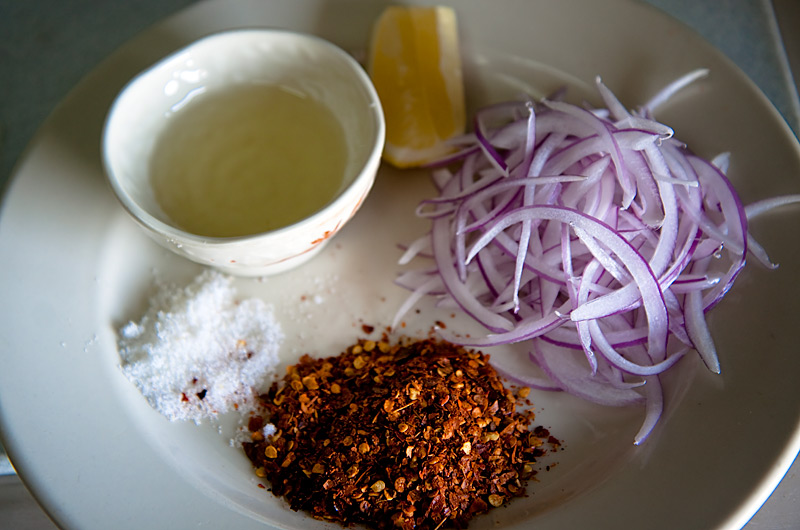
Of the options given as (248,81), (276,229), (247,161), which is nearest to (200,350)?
(276,229)

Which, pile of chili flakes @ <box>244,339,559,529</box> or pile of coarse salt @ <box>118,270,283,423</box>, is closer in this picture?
pile of chili flakes @ <box>244,339,559,529</box>

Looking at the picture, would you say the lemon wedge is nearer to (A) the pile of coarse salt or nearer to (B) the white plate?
(B) the white plate

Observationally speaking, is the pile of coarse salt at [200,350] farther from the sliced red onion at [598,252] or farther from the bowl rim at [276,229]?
the sliced red onion at [598,252]

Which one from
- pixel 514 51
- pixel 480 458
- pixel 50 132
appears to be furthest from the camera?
pixel 514 51

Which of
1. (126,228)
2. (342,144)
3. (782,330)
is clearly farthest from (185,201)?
(782,330)

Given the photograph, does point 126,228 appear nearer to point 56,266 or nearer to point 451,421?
point 56,266

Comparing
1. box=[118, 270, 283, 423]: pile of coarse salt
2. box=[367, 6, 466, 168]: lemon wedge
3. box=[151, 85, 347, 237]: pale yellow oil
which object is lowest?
box=[118, 270, 283, 423]: pile of coarse salt

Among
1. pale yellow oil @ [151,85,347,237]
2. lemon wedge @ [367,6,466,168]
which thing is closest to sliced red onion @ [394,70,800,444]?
lemon wedge @ [367,6,466,168]
